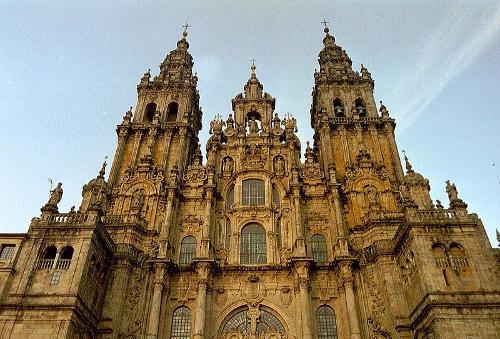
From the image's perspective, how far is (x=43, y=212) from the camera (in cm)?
2358

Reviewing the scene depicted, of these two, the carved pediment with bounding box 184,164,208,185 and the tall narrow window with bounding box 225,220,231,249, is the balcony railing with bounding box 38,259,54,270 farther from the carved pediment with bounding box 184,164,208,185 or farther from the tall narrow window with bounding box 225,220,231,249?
the carved pediment with bounding box 184,164,208,185

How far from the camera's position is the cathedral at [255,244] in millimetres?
21031

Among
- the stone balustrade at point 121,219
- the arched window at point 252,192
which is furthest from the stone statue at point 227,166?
the stone balustrade at point 121,219

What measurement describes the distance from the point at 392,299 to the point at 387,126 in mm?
15076

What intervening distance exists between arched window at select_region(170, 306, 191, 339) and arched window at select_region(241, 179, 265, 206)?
854 cm

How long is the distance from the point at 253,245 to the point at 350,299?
7207mm

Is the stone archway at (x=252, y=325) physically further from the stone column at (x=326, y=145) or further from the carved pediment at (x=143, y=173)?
the stone column at (x=326, y=145)

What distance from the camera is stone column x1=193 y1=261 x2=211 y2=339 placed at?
2352 centimetres

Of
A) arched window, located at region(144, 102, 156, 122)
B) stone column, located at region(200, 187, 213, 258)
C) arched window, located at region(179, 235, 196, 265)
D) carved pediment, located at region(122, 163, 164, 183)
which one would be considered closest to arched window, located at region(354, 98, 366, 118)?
stone column, located at region(200, 187, 213, 258)

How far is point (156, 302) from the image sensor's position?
80.6ft

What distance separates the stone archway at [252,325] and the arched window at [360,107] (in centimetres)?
1905

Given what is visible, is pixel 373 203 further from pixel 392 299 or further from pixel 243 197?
pixel 243 197

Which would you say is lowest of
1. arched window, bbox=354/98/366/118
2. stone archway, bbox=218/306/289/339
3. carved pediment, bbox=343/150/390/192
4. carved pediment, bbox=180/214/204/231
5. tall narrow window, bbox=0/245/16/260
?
stone archway, bbox=218/306/289/339

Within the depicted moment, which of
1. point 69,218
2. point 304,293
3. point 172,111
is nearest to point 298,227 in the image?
point 304,293
